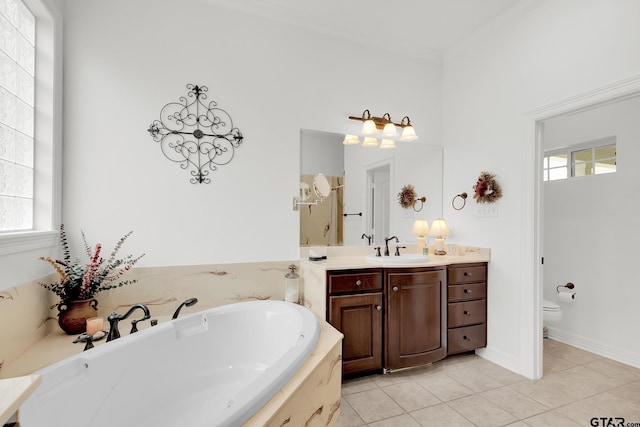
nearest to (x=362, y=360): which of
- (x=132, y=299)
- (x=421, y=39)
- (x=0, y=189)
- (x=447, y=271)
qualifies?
(x=447, y=271)

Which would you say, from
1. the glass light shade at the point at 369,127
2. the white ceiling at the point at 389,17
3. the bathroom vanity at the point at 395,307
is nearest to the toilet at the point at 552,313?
the bathroom vanity at the point at 395,307

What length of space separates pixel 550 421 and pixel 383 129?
2361 mm

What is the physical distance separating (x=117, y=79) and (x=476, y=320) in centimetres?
327

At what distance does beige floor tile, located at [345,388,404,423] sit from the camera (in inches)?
75.2

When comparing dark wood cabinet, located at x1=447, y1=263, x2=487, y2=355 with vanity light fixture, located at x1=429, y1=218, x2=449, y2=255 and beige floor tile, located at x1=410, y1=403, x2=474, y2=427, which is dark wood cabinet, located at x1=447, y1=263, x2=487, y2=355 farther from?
beige floor tile, located at x1=410, y1=403, x2=474, y2=427

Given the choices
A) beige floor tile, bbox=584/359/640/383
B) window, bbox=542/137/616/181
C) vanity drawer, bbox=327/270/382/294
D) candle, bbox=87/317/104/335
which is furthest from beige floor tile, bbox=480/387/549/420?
candle, bbox=87/317/104/335

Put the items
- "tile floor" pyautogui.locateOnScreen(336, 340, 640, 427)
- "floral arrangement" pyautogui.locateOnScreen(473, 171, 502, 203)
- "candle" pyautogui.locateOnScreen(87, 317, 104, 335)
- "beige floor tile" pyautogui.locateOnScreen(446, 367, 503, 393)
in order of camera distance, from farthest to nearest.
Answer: "floral arrangement" pyautogui.locateOnScreen(473, 171, 502, 203) < "beige floor tile" pyautogui.locateOnScreen(446, 367, 503, 393) < "tile floor" pyautogui.locateOnScreen(336, 340, 640, 427) < "candle" pyautogui.locateOnScreen(87, 317, 104, 335)

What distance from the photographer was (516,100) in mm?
2508

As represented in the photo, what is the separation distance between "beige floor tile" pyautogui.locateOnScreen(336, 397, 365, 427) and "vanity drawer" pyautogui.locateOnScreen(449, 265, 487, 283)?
125cm

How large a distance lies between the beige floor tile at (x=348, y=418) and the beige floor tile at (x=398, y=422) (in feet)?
0.24

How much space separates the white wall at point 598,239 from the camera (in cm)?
268

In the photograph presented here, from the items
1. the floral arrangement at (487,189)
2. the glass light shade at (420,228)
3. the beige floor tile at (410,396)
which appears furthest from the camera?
the glass light shade at (420,228)

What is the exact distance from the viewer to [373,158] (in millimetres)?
2928

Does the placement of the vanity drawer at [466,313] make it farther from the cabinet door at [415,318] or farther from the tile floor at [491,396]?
the tile floor at [491,396]
